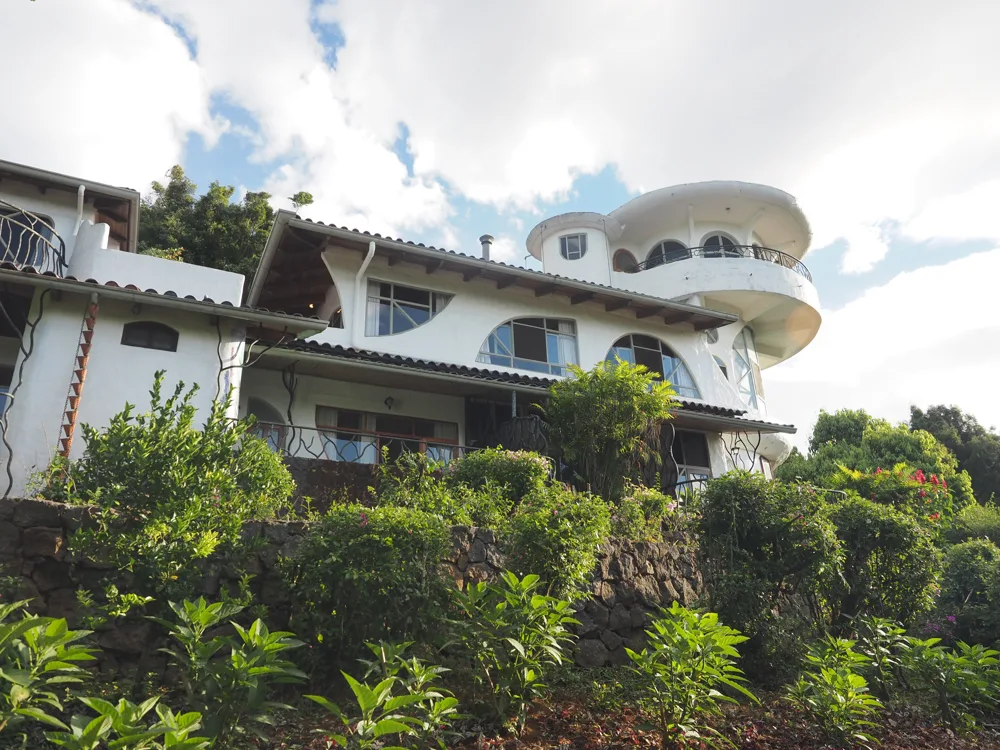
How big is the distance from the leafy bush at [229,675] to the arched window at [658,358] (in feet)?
41.1

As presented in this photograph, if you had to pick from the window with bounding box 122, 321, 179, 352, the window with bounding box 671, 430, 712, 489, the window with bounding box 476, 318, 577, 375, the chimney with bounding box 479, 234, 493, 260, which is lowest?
the window with bounding box 671, 430, 712, 489

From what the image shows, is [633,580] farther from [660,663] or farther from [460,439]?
[460,439]

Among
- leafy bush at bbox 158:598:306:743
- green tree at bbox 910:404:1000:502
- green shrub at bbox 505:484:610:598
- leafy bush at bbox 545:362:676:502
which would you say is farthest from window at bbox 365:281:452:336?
green tree at bbox 910:404:1000:502

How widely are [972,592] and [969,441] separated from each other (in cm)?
2407

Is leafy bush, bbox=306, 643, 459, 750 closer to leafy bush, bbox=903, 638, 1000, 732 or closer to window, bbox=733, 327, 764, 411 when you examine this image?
leafy bush, bbox=903, 638, 1000, 732

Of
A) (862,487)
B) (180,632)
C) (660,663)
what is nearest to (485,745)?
(660,663)

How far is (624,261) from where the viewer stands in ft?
68.1

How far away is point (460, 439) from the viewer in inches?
510

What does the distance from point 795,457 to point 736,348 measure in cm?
493

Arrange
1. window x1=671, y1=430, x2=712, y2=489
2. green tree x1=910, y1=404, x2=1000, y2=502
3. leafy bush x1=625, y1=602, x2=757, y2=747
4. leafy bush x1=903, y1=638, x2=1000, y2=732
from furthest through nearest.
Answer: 1. green tree x1=910, y1=404, x2=1000, y2=502
2. window x1=671, y1=430, x2=712, y2=489
3. leafy bush x1=903, y1=638, x2=1000, y2=732
4. leafy bush x1=625, y1=602, x2=757, y2=747

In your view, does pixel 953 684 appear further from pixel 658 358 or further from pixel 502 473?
pixel 658 358

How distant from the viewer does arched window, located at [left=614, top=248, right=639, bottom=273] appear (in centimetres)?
2056

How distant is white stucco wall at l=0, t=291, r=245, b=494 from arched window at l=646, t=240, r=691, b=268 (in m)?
12.8

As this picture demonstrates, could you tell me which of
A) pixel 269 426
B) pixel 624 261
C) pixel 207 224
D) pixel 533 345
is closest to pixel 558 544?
pixel 269 426
